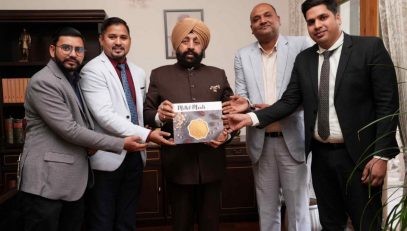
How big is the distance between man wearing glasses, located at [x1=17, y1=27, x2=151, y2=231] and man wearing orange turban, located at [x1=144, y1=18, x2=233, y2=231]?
23cm

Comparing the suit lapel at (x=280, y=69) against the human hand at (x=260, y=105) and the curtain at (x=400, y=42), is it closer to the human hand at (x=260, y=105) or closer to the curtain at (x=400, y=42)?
the human hand at (x=260, y=105)

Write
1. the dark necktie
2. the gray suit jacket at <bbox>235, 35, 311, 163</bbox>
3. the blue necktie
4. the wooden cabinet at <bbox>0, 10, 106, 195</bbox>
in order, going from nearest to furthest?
the dark necktie, the blue necktie, the gray suit jacket at <bbox>235, 35, 311, 163</bbox>, the wooden cabinet at <bbox>0, 10, 106, 195</bbox>

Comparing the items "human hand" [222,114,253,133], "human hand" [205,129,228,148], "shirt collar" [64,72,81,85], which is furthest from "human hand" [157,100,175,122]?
"shirt collar" [64,72,81,85]

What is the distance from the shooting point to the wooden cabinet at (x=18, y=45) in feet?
10.7

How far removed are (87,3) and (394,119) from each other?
3.11 m

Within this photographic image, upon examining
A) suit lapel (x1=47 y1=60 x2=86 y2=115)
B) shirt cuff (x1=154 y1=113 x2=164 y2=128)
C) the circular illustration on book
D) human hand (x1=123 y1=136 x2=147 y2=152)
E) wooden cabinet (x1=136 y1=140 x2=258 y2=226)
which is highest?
suit lapel (x1=47 y1=60 x2=86 y2=115)

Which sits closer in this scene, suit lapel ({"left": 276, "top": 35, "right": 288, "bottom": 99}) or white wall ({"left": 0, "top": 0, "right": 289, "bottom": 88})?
suit lapel ({"left": 276, "top": 35, "right": 288, "bottom": 99})

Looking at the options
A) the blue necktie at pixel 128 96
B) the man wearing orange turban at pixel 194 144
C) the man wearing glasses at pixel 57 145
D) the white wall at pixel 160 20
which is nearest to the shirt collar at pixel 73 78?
the man wearing glasses at pixel 57 145

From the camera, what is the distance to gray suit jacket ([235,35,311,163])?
210 cm

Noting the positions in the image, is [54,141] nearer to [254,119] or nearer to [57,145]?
[57,145]

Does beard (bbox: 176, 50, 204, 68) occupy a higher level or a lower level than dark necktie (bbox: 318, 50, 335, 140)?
higher

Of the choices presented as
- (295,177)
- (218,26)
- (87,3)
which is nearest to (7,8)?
(87,3)

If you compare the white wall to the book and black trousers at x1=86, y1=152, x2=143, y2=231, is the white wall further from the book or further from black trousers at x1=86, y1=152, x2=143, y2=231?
the book

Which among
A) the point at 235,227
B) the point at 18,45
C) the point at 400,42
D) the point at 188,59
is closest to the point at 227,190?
the point at 235,227
